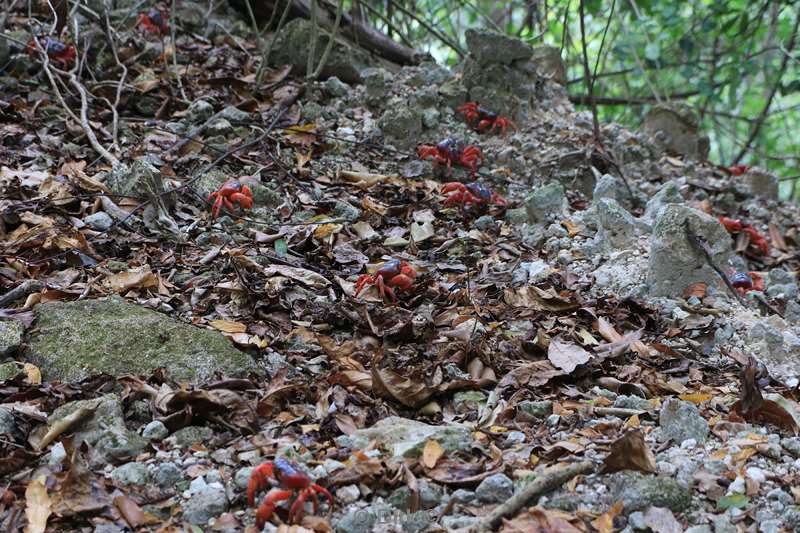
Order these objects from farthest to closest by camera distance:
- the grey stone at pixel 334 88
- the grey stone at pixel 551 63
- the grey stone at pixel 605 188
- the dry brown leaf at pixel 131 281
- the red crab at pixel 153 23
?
the grey stone at pixel 551 63, the red crab at pixel 153 23, the grey stone at pixel 334 88, the grey stone at pixel 605 188, the dry brown leaf at pixel 131 281

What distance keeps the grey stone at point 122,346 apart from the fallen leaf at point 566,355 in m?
1.06

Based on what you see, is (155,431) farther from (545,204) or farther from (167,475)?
(545,204)

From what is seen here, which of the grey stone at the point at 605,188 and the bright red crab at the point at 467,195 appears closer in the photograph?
the bright red crab at the point at 467,195

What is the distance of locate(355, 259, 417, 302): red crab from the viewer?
11.1 ft

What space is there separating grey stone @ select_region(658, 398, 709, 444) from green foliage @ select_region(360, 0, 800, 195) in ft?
13.1

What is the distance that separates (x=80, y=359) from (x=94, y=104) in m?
2.72

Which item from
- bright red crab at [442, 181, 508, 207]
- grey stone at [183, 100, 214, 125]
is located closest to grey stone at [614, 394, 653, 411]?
bright red crab at [442, 181, 508, 207]

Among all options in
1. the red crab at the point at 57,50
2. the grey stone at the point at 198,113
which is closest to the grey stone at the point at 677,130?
the grey stone at the point at 198,113

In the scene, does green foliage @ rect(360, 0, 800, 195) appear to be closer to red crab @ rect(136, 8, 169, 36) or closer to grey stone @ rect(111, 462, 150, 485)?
red crab @ rect(136, 8, 169, 36)

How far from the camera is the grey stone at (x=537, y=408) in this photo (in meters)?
2.65

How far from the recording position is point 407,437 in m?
2.39

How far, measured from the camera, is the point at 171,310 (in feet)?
10.3

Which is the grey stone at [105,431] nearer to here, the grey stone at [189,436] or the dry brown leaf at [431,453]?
the grey stone at [189,436]

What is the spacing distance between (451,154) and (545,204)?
29.6 inches
